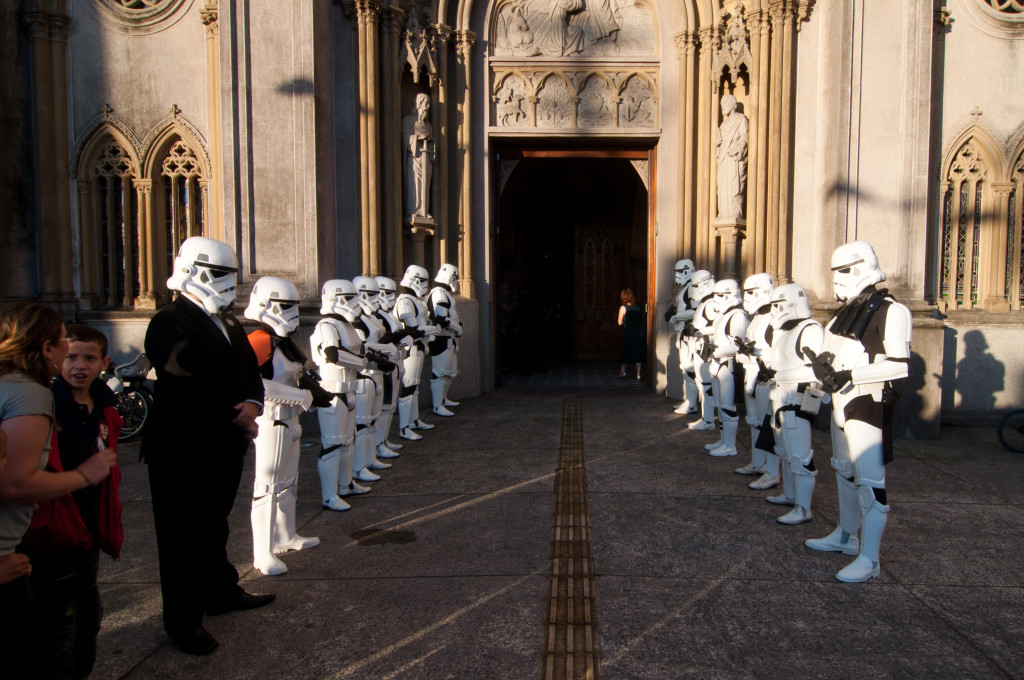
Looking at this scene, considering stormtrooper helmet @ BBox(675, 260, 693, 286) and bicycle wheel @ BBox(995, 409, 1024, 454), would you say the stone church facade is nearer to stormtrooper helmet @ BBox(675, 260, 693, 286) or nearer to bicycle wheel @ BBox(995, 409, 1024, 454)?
bicycle wheel @ BBox(995, 409, 1024, 454)

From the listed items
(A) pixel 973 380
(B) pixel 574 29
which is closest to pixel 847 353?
(A) pixel 973 380

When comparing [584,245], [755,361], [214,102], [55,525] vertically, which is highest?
[214,102]

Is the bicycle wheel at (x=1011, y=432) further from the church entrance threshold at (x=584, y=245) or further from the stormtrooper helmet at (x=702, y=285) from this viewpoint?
the church entrance threshold at (x=584, y=245)

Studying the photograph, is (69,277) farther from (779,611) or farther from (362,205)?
(779,611)

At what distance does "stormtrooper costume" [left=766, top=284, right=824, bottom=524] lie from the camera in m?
5.11

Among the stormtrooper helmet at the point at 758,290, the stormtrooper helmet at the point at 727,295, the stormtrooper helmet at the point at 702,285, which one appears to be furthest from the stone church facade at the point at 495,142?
the stormtrooper helmet at the point at 758,290

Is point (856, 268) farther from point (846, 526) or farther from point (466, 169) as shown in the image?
point (466, 169)

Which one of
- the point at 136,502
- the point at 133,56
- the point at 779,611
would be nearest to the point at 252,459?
the point at 136,502

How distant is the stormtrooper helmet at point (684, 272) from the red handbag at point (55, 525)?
26.6 ft

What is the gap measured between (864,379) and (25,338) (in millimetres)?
4211

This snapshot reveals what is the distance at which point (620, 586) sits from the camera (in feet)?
13.6

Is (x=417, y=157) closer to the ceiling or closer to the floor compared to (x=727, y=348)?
closer to the ceiling

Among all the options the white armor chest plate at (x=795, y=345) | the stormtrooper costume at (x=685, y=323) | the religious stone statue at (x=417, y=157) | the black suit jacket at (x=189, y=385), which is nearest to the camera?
the black suit jacket at (x=189, y=385)

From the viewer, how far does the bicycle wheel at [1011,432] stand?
7957mm
